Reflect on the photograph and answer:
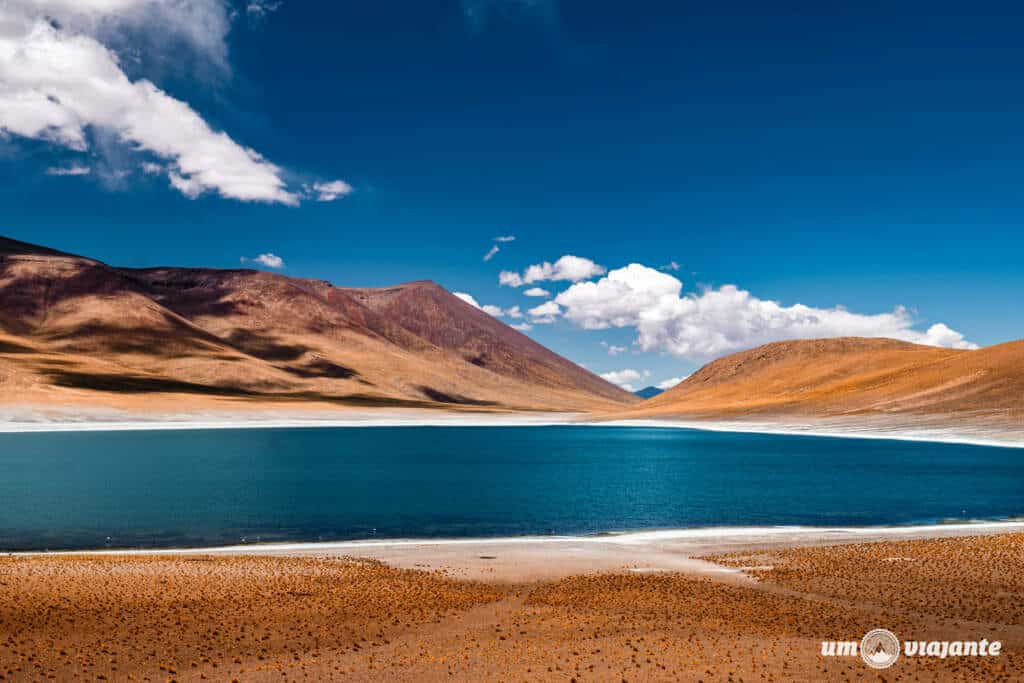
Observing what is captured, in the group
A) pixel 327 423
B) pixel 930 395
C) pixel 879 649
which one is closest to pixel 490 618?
pixel 879 649

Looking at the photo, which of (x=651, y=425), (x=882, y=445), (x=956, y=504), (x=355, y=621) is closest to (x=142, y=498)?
(x=355, y=621)

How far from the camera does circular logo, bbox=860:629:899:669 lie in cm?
1598

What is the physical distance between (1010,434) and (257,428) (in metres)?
129

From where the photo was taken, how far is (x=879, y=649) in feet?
56.0

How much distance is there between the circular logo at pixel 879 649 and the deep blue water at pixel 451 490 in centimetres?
2277

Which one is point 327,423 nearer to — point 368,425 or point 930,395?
point 368,425

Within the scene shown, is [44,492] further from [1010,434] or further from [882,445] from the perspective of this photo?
[1010,434]

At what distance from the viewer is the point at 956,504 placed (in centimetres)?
5062

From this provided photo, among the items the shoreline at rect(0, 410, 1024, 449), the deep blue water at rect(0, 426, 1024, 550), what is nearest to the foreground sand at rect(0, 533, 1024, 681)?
the deep blue water at rect(0, 426, 1024, 550)

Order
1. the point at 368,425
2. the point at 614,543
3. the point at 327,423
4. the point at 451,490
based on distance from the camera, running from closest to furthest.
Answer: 1. the point at 614,543
2. the point at 451,490
3. the point at 327,423
4. the point at 368,425

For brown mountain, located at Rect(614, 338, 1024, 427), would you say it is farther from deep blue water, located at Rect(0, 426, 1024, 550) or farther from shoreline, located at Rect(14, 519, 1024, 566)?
shoreline, located at Rect(14, 519, 1024, 566)

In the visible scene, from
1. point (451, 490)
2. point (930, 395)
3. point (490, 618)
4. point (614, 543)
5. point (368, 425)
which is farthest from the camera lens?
point (368, 425)

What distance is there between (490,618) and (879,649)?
9317 millimetres

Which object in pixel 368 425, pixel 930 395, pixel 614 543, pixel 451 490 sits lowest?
pixel 614 543
